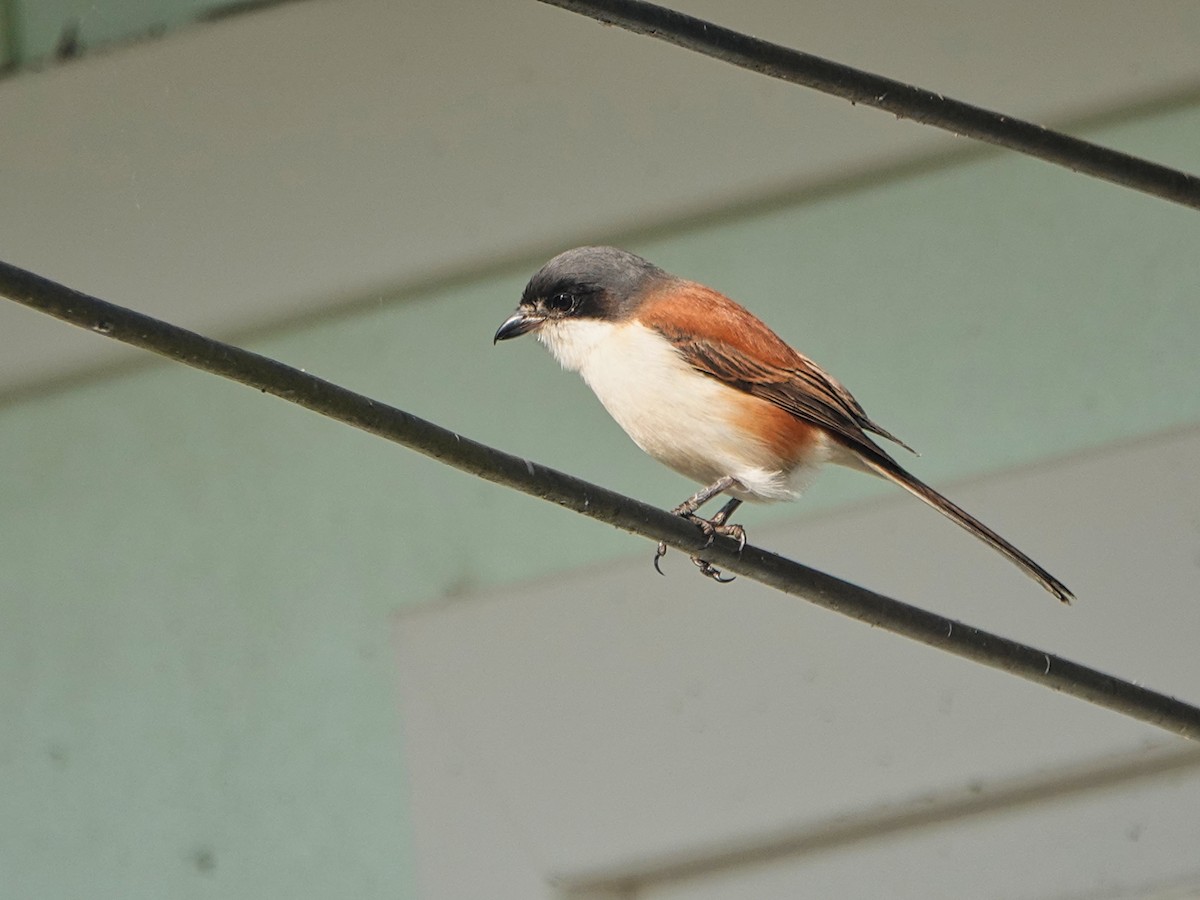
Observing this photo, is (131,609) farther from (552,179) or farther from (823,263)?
(823,263)

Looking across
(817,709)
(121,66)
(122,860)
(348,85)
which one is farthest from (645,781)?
(121,66)

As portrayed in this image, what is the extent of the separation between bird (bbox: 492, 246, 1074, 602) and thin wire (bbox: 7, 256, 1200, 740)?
788 millimetres

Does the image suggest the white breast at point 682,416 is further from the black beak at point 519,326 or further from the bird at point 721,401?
the black beak at point 519,326

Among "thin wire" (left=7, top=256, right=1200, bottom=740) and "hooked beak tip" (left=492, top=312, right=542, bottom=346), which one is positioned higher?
"hooked beak tip" (left=492, top=312, right=542, bottom=346)

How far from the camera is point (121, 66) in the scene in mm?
4691

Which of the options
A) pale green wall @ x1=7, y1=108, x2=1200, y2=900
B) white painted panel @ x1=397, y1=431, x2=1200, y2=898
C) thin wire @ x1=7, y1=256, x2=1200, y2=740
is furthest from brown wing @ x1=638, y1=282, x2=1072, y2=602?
thin wire @ x1=7, y1=256, x2=1200, y2=740

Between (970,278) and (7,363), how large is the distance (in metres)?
2.29

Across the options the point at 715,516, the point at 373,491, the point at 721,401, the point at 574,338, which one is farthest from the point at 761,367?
the point at 373,491

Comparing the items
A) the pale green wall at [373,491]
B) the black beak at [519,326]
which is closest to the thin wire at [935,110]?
the black beak at [519,326]

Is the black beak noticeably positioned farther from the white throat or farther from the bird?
the bird

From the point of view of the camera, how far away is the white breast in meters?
3.13

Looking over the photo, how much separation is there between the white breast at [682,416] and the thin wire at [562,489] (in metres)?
0.89

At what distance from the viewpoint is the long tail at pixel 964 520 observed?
2713 mm

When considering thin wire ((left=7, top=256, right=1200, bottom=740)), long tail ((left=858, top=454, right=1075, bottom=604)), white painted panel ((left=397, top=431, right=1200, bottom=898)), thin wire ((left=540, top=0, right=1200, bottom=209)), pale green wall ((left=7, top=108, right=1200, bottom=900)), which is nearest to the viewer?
thin wire ((left=7, top=256, right=1200, bottom=740))
